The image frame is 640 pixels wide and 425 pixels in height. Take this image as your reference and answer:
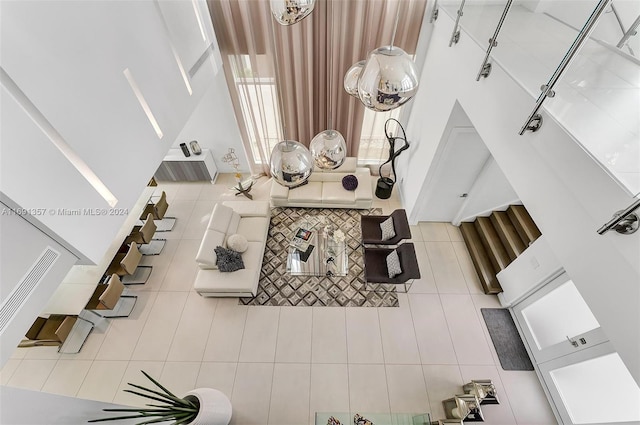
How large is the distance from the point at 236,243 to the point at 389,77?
3.62 metres

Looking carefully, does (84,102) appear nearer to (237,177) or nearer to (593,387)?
(237,177)

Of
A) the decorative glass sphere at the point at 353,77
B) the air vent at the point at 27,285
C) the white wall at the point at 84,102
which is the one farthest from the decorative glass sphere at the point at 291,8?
the air vent at the point at 27,285

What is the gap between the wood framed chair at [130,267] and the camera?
4121 millimetres

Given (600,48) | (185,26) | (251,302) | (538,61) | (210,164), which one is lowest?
(251,302)

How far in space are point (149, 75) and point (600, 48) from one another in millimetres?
4243

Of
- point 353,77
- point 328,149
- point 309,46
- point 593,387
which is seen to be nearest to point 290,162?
point 328,149

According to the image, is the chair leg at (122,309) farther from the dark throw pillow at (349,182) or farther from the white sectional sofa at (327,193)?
the dark throw pillow at (349,182)

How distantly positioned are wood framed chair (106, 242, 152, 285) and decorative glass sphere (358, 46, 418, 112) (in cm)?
431

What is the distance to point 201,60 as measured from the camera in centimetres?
380

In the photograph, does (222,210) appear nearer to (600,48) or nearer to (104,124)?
(104,124)

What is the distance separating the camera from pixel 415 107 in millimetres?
4930

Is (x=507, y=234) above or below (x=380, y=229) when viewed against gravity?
below

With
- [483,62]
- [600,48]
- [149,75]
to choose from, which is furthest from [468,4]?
[149,75]

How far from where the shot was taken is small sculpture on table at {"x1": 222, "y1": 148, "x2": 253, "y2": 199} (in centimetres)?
571
